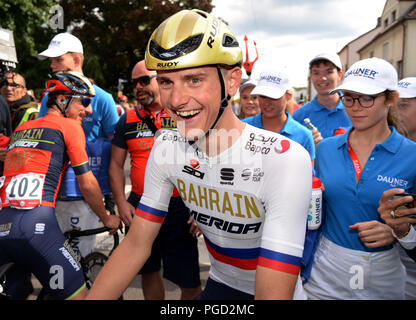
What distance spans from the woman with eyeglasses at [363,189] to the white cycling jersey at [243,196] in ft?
2.21

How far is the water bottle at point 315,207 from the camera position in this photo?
2152mm

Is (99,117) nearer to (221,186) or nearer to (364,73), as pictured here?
(221,186)

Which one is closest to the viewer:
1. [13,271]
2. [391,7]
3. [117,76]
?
[13,271]

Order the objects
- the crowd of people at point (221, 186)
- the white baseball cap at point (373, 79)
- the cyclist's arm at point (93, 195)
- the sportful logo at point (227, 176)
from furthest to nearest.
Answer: the cyclist's arm at point (93, 195) < the white baseball cap at point (373, 79) < the sportful logo at point (227, 176) < the crowd of people at point (221, 186)

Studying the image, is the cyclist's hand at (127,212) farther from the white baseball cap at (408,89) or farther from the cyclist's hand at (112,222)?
the white baseball cap at (408,89)

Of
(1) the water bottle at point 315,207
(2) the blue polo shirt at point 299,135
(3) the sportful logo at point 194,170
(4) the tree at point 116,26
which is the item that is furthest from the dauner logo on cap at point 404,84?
(4) the tree at point 116,26

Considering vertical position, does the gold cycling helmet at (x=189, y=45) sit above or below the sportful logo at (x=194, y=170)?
above

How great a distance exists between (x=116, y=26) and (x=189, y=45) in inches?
1350

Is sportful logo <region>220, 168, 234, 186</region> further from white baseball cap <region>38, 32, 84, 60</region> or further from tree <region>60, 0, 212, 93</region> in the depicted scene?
tree <region>60, 0, 212, 93</region>

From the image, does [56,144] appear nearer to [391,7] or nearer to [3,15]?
[3,15]
